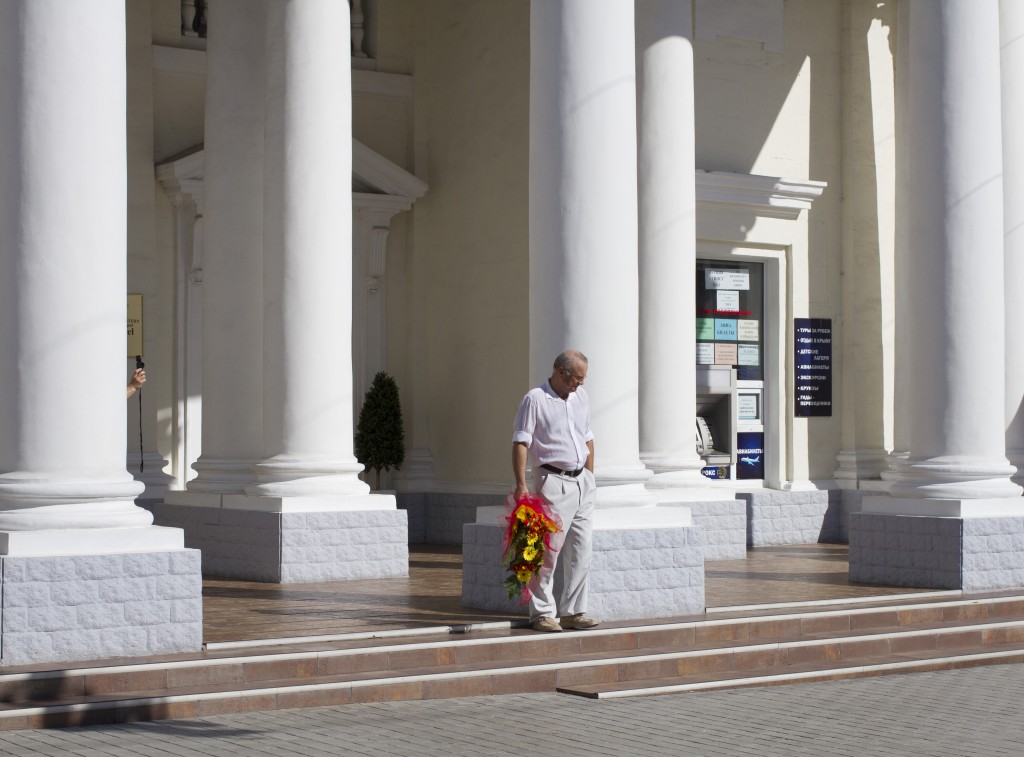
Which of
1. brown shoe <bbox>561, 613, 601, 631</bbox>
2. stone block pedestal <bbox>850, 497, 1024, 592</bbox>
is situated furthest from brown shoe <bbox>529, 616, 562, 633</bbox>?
stone block pedestal <bbox>850, 497, 1024, 592</bbox>

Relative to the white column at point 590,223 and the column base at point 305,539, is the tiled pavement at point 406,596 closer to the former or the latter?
the column base at point 305,539

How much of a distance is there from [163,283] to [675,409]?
18.3ft

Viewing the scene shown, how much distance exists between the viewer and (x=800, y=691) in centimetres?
930

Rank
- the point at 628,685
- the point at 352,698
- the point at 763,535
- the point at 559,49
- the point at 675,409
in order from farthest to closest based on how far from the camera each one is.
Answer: the point at 763,535 < the point at 675,409 < the point at 559,49 < the point at 628,685 < the point at 352,698

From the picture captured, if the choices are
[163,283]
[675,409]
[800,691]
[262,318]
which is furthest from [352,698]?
[163,283]

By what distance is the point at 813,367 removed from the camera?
18781 millimetres

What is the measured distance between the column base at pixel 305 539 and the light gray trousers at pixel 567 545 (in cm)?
344

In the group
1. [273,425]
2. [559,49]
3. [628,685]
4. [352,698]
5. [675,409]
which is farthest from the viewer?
[675,409]

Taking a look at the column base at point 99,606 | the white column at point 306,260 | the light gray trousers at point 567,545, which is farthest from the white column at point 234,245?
the column base at point 99,606

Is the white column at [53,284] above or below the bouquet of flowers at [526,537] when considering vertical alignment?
above

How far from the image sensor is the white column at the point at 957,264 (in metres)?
13.4

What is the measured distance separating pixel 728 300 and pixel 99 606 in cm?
1093

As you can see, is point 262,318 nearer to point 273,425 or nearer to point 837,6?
point 273,425

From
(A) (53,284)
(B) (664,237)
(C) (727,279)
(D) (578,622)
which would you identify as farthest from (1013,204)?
(A) (53,284)
